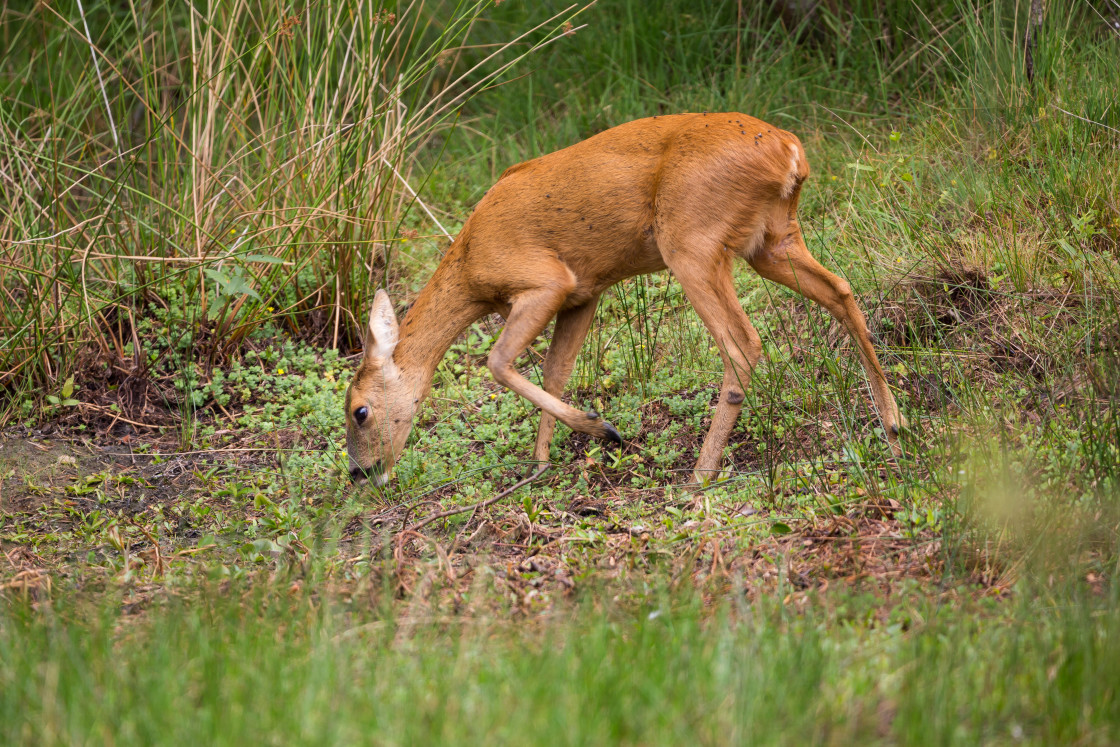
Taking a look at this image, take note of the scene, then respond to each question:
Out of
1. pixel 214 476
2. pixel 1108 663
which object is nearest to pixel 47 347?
pixel 214 476

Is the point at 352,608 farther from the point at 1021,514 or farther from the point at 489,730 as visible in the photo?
the point at 1021,514

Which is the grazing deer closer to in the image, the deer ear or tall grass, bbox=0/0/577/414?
the deer ear

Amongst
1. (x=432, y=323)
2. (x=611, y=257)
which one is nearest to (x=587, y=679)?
(x=611, y=257)

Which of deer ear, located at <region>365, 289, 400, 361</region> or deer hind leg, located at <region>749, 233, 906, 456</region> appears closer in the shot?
deer hind leg, located at <region>749, 233, 906, 456</region>

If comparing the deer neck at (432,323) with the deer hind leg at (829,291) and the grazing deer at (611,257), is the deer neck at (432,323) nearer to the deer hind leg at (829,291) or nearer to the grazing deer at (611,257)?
the grazing deer at (611,257)

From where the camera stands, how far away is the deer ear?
4980 millimetres

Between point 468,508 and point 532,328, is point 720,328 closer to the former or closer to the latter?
point 532,328

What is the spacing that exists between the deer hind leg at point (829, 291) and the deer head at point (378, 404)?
1816mm

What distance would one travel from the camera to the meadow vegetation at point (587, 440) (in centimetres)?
238

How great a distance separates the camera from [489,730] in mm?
2174

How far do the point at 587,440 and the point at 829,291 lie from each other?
1.48 m

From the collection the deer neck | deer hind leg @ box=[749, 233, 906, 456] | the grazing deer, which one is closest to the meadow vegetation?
deer hind leg @ box=[749, 233, 906, 456]

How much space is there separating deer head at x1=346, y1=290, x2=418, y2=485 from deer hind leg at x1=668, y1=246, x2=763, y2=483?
4.75 ft

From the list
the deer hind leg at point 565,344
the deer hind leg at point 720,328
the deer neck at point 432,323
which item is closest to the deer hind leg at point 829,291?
the deer hind leg at point 720,328
